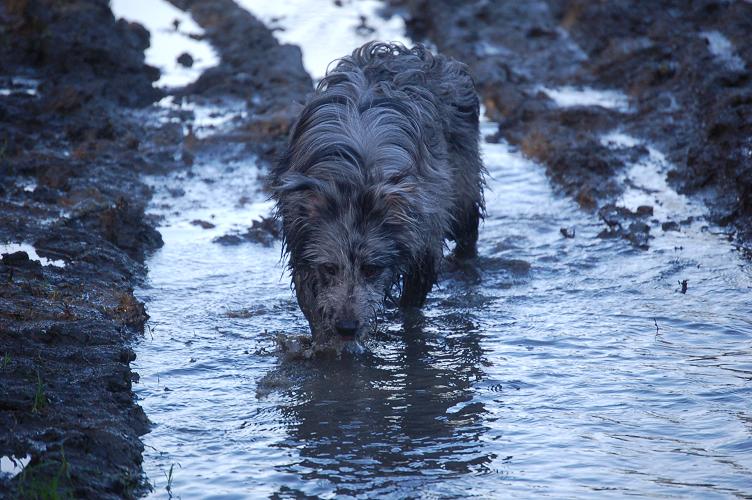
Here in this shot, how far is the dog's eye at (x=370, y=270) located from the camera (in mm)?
6266

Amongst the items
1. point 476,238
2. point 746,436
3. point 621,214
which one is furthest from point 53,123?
point 746,436

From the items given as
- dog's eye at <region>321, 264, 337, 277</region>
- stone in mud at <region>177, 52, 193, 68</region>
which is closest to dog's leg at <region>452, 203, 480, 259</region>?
dog's eye at <region>321, 264, 337, 277</region>

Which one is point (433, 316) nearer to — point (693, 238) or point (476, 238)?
point (476, 238)

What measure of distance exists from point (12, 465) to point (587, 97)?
A: 939cm

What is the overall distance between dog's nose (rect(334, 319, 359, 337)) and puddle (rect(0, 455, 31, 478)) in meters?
1.90

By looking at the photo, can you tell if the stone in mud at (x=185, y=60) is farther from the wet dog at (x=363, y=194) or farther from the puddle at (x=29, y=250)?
the wet dog at (x=363, y=194)

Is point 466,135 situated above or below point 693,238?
above

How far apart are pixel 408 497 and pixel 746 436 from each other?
1.73m

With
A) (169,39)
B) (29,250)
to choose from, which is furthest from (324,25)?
(29,250)

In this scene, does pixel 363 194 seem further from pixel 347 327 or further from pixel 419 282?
pixel 419 282

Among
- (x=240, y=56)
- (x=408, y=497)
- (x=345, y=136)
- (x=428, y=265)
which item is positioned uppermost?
(x=240, y=56)

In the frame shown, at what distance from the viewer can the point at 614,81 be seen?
13109 mm

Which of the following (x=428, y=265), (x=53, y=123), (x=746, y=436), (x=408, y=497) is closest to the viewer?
(x=408, y=497)

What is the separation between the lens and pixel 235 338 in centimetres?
676
